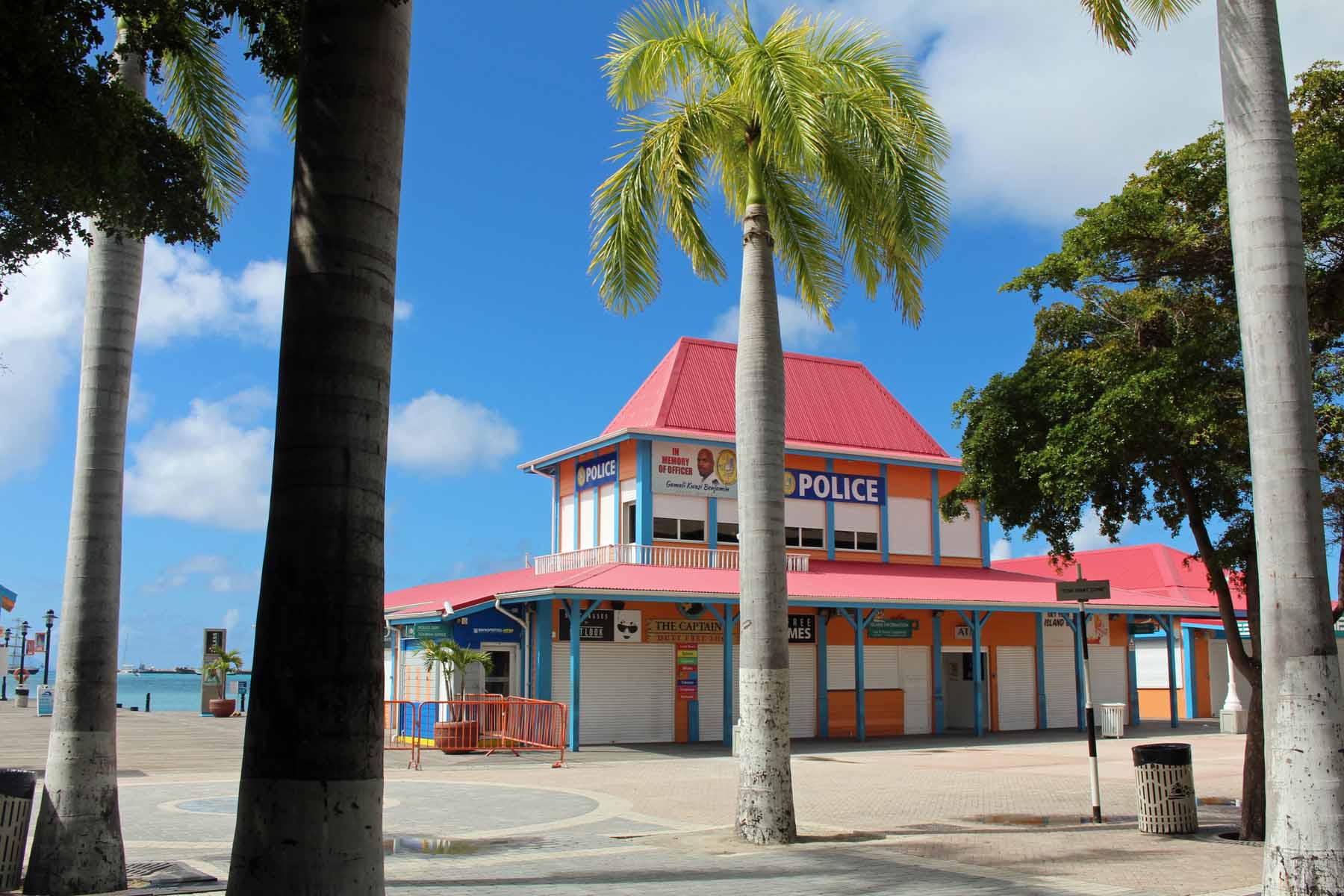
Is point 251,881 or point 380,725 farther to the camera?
point 380,725

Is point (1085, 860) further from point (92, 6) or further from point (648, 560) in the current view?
point (648, 560)

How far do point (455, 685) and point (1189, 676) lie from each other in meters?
25.0

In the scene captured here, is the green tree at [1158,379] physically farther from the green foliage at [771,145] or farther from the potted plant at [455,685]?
the potted plant at [455,685]

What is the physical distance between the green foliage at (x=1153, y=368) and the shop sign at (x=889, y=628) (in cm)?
1739

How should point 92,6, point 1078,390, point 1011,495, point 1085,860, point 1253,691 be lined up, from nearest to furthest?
point 92,6, point 1085,860, point 1253,691, point 1078,390, point 1011,495

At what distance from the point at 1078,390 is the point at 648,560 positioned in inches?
668

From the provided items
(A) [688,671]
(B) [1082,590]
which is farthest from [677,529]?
(B) [1082,590]

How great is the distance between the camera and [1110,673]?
3600 cm

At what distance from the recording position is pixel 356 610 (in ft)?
15.3

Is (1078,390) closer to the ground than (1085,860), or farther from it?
farther from it

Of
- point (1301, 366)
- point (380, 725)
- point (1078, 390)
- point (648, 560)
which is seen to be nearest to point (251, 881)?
point (380, 725)

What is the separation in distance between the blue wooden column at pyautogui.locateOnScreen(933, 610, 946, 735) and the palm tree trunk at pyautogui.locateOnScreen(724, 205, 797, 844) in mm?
20278

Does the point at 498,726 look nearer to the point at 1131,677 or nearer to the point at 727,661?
the point at 727,661

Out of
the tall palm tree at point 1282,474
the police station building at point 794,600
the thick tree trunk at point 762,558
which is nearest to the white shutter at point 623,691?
the police station building at point 794,600
